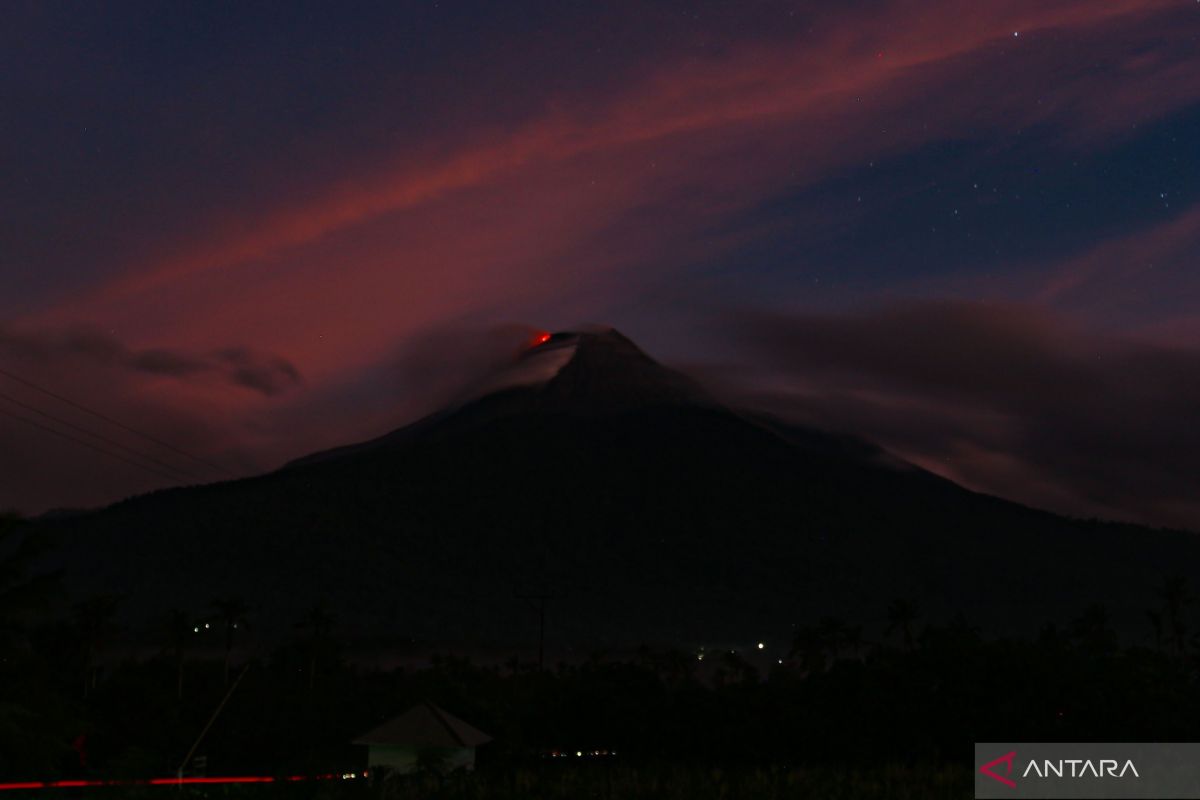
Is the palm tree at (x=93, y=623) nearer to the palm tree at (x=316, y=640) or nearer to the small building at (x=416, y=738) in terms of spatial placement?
the palm tree at (x=316, y=640)

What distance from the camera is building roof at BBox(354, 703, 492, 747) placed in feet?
141

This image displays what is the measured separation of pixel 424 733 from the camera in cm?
4328

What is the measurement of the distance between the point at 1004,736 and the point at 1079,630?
129 m

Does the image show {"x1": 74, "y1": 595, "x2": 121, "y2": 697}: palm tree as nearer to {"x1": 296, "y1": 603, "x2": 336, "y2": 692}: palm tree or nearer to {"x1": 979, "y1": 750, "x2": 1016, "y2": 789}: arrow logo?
{"x1": 296, "y1": 603, "x2": 336, "y2": 692}: palm tree

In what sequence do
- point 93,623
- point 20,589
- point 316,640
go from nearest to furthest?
point 20,589
point 93,623
point 316,640

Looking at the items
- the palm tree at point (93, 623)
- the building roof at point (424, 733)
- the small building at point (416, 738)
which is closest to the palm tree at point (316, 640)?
the palm tree at point (93, 623)

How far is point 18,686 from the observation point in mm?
45219

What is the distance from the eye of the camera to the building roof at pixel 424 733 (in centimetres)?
4284

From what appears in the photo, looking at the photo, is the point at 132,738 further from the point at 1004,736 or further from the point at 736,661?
the point at 736,661

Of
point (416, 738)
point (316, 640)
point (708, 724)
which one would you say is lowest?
point (416, 738)

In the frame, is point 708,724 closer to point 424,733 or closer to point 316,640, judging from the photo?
point 424,733

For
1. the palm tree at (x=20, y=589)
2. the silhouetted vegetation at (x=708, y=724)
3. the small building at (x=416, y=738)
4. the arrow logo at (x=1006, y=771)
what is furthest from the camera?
the palm tree at (x=20, y=589)

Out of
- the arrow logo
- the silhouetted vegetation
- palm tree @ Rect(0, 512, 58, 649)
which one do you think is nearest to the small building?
the silhouetted vegetation

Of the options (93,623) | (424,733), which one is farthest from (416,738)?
(93,623)
